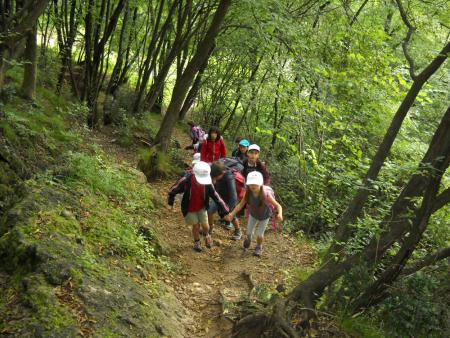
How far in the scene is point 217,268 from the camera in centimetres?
769

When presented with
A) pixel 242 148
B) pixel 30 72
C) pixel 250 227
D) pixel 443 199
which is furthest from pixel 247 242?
pixel 30 72

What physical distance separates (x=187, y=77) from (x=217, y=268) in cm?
637

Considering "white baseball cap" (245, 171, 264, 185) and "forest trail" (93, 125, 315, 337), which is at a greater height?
"white baseball cap" (245, 171, 264, 185)

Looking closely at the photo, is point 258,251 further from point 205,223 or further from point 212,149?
point 212,149

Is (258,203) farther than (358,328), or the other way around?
(258,203)

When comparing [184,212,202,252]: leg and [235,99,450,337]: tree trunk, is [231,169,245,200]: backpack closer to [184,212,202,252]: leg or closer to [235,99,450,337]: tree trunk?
[184,212,202,252]: leg

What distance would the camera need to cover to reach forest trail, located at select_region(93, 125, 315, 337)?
5988mm

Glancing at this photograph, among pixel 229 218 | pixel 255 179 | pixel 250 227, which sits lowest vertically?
pixel 250 227

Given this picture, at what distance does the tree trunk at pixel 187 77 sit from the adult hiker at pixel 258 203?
5.38 m

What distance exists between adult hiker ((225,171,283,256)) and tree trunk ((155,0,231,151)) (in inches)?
212

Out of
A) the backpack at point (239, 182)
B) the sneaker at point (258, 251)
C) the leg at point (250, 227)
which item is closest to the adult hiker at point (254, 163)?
the backpack at point (239, 182)

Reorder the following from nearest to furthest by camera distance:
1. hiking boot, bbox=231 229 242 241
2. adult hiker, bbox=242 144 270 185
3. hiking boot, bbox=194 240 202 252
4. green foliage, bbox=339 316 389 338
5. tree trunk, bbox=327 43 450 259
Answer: green foliage, bbox=339 316 389 338
tree trunk, bbox=327 43 450 259
hiking boot, bbox=194 240 202 252
adult hiker, bbox=242 144 270 185
hiking boot, bbox=231 229 242 241

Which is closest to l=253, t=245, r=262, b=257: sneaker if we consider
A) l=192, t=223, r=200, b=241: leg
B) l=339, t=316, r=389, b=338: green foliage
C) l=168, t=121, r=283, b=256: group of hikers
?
l=168, t=121, r=283, b=256: group of hikers

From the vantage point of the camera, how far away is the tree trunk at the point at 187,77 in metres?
11.2
